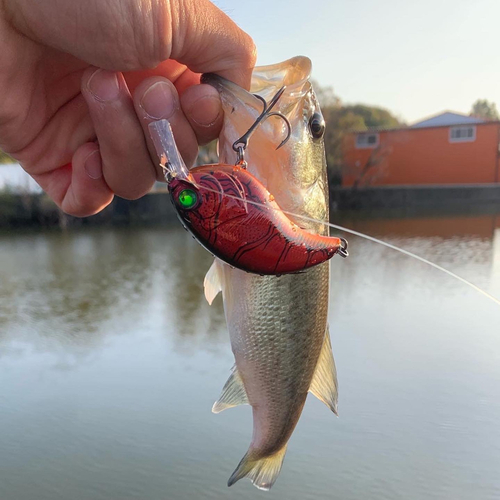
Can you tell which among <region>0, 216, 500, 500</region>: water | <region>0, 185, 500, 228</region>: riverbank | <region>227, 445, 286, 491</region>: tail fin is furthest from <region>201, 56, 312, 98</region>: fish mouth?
<region>0, 185, 500, 228</region>: riverbank

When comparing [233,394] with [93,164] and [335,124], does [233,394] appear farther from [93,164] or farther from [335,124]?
[335,124]

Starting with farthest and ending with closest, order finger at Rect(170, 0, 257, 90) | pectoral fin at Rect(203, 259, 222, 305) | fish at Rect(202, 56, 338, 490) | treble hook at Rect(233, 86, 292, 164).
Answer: pectoral fin at Rect(203, 259, 222, 305), fish at Rect(202, 56, 338, 490), finger at Rect(170, 0, 257, 90), treble hook at Rect(233, 86, 292, 164)

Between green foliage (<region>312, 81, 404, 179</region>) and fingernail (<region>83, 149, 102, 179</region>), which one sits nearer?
fingernail (<region>83, 149, 102, 179</region>)

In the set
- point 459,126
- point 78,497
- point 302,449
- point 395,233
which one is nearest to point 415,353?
point 302,449

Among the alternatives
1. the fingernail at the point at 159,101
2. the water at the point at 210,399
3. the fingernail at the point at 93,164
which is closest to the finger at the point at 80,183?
the fingernail at the point at 93,164

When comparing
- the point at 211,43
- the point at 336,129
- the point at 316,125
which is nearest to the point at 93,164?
the point at 211,43

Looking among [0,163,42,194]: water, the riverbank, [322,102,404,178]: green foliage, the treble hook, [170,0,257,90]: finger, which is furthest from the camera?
[322,102,404,178]: green foliage

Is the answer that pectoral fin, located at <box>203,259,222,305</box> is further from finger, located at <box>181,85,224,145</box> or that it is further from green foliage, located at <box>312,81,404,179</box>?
green foliage, located at <box>312,81,404,179</box>

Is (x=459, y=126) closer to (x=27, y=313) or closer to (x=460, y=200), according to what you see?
(x=460, y=200)
